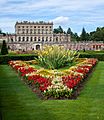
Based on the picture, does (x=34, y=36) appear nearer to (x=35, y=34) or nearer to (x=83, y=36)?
(x=35, y=34)

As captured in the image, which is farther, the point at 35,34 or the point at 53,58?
the point at 35,34

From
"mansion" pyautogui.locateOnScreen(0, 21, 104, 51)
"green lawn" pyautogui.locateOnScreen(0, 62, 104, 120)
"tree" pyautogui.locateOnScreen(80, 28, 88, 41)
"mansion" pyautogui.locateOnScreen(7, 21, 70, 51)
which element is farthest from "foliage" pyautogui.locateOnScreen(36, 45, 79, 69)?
"tree" pyautogui.locateOnScreen(80, 28, 88, 41)

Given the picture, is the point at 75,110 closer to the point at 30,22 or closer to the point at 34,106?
the point at 34,106

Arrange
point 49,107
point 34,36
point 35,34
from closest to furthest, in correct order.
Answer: point 49,107
point 34,36
point 35,34

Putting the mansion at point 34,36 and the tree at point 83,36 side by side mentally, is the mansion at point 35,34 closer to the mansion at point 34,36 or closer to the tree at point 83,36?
the mansion at point 34,36

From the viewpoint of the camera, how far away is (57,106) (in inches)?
423

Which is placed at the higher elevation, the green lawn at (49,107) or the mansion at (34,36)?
the mansion at (34,36)

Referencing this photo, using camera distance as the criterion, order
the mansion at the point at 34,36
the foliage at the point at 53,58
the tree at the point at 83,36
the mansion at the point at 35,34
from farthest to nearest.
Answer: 1. the tree at the point at 83,36
2. the mansion at the point at 35,34
3. the mansion at the point at 34,36
4. the foliage at the point at 53,58

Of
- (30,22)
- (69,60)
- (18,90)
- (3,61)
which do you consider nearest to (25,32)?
(30,22)

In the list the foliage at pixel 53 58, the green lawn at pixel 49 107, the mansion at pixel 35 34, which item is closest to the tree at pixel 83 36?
the mansion at pixel 35 34

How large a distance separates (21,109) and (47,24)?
385ft

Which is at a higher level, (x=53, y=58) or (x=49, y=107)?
(x=53, y=58)

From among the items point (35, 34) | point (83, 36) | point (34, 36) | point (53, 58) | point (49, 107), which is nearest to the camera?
point (49, 107)

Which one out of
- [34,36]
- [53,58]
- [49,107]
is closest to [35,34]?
[34,36]
